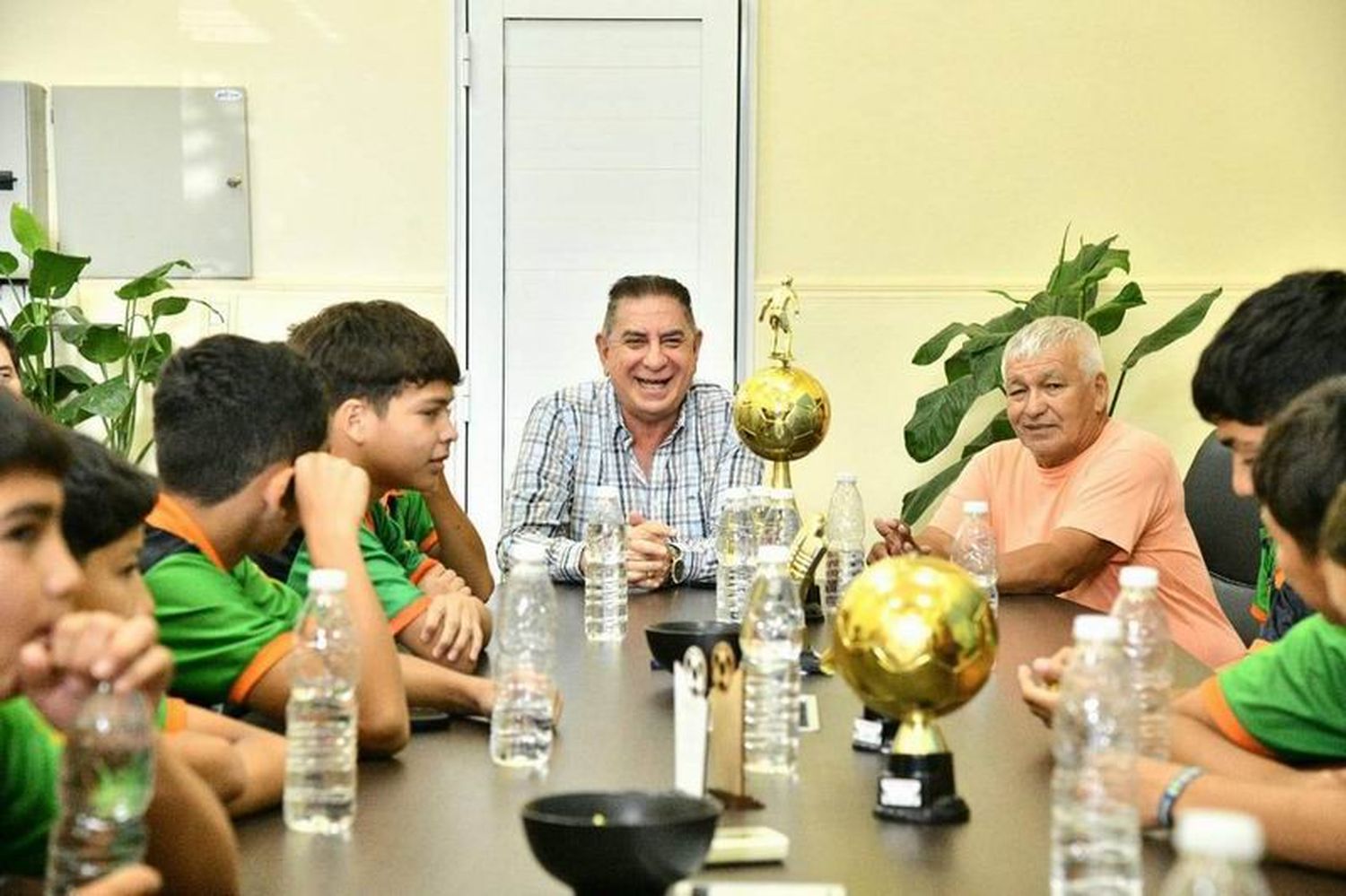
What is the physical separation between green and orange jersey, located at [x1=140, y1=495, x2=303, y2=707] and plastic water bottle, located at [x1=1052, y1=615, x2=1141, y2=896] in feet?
2.85

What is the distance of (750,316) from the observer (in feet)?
18.2

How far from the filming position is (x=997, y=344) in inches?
207

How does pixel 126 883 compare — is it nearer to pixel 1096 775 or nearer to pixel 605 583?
pixel 1096 775

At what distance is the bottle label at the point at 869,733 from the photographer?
2.05 meters

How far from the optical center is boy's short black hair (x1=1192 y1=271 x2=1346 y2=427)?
2305 mm

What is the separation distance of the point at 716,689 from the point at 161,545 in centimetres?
64

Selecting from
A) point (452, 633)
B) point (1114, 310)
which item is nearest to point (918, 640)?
point (452, 633)

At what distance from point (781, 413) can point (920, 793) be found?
5.25 feet

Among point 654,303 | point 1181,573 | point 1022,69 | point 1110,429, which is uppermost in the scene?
point 1022,69

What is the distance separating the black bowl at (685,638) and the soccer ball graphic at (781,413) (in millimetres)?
893

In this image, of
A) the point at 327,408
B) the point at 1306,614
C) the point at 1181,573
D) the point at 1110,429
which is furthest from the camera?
the point at 1110,429

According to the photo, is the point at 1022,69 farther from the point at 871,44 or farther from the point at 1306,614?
the point at 1306,614

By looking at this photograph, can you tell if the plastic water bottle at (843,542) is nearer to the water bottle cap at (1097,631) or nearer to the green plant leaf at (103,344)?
the water bottle cap at (1097,631)

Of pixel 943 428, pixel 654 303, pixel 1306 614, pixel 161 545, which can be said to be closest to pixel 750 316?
pixel 943 428
